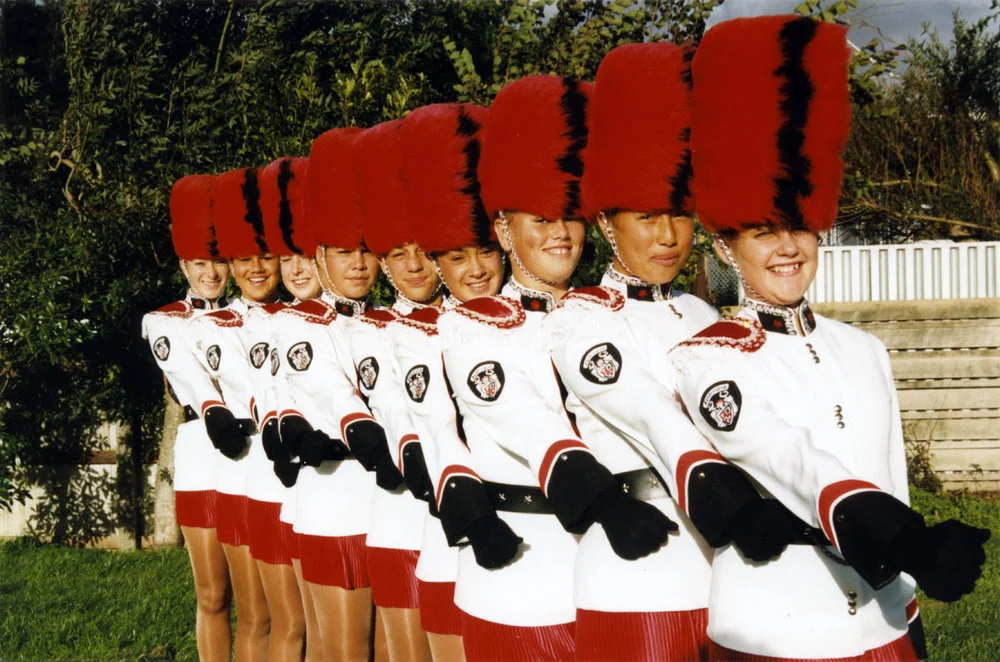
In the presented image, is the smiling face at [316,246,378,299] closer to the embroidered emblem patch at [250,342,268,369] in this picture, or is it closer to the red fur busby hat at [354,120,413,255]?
the red fur busby hat at [354,120,413,255]

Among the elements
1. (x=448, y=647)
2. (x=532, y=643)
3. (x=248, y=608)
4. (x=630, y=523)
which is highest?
(x=630, y=523)

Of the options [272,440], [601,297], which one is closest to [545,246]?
[601,297]

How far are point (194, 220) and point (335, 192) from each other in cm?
194

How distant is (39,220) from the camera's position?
10.0 meters

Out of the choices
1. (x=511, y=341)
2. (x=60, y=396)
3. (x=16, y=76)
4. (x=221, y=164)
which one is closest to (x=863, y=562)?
(x=511, y=341)

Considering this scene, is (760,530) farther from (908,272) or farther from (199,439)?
(908,272)

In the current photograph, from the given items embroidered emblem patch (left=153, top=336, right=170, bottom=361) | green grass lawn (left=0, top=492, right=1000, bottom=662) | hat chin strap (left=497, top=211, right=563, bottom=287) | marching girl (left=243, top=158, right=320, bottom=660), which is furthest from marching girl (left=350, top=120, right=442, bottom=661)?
green grass lawn (left=0, top=492, right=1000, bottom=662)

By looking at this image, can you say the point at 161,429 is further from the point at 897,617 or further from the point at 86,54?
the point at 897,617

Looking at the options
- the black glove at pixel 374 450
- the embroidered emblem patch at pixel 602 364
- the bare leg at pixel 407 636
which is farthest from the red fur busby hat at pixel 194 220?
the embroidered emblem patch at pixel 602 364

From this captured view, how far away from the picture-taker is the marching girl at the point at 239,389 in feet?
21.4

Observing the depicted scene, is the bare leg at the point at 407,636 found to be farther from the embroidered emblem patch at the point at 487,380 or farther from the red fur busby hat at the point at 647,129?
the red fur busby hat at the point at 647,129

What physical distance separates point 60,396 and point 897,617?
932 centimetres

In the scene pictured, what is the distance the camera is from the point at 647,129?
134 inches

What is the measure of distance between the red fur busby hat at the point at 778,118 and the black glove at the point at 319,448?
270 cm
